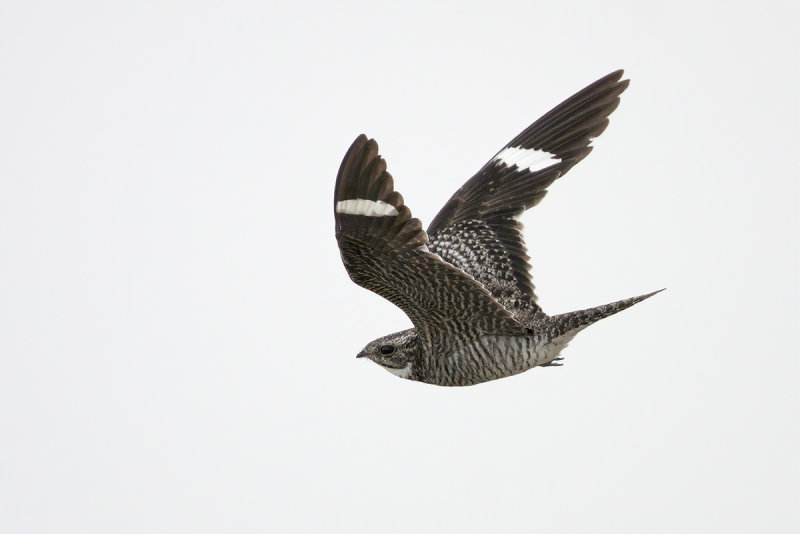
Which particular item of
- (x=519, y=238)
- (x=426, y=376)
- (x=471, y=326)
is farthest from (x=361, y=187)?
(x=519, y=238)

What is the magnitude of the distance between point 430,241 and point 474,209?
44cm

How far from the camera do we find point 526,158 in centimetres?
807

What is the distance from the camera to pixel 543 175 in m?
7.93

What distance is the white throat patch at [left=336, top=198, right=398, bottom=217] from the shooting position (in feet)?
17.6

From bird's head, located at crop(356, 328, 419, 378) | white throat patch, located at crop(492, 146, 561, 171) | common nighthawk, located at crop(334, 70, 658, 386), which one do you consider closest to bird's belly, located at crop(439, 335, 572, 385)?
common nighthawk, located at crop(334, 70, 658, 386)

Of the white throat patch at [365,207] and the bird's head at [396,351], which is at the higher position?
the white throat patch at [365,207]

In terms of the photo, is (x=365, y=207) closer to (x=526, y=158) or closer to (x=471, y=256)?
(x=471, y=256)

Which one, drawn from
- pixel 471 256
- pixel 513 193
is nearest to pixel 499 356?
pixel 471 256

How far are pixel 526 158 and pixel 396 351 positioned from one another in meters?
1.95

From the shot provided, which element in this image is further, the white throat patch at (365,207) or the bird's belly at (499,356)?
the bird's belly at (499,356)

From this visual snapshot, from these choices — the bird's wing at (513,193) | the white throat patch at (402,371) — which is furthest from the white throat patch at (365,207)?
the bird's wing at (513,193)

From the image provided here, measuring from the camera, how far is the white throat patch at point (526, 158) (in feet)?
26.1

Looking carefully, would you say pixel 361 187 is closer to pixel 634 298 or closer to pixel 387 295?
pixel 387 295

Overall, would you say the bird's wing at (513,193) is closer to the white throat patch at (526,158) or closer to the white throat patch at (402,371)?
the white throat patch at (526,158)
